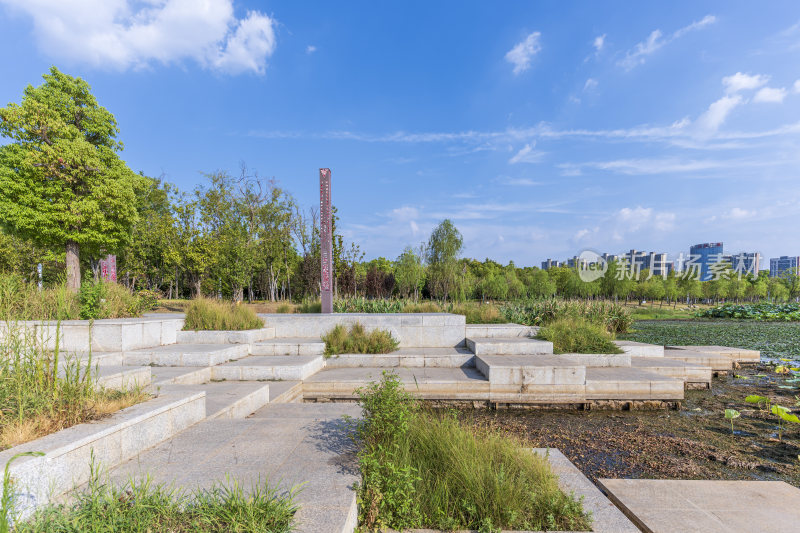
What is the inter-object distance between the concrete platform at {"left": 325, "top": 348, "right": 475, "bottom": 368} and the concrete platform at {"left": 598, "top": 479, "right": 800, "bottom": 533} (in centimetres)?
449

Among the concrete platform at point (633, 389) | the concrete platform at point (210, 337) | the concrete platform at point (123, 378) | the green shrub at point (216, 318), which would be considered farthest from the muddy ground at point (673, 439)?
the green shrub at point (216, 318)

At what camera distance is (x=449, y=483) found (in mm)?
2850

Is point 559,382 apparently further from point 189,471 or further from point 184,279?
point 184,279

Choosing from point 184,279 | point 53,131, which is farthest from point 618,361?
point 184,279

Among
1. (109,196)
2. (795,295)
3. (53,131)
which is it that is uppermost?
(53,131)

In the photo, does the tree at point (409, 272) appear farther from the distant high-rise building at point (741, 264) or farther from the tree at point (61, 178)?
the distant high-rise building at point (741, 264)

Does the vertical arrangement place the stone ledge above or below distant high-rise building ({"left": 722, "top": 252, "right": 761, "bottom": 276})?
below

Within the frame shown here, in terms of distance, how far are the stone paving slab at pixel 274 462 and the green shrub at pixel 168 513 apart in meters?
0.14

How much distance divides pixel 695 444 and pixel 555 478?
11.7ft

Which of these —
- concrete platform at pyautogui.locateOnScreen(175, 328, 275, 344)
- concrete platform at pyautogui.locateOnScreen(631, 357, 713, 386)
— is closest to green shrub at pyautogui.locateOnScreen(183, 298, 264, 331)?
concrete platform at pyautogui.locateOnScreen(175, 328, 275, 344)

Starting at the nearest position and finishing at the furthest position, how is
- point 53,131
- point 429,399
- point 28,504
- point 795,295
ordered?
point 28,504, point 429,399, point 53,131, point 795,295

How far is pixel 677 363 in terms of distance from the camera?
26.8 feet

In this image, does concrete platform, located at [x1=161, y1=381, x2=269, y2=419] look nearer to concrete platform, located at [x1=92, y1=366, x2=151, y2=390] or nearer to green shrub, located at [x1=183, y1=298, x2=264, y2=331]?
concrete platform, located at [x1=92, y1=366, x2=151, y2=390]

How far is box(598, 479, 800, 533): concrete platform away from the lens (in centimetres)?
264
